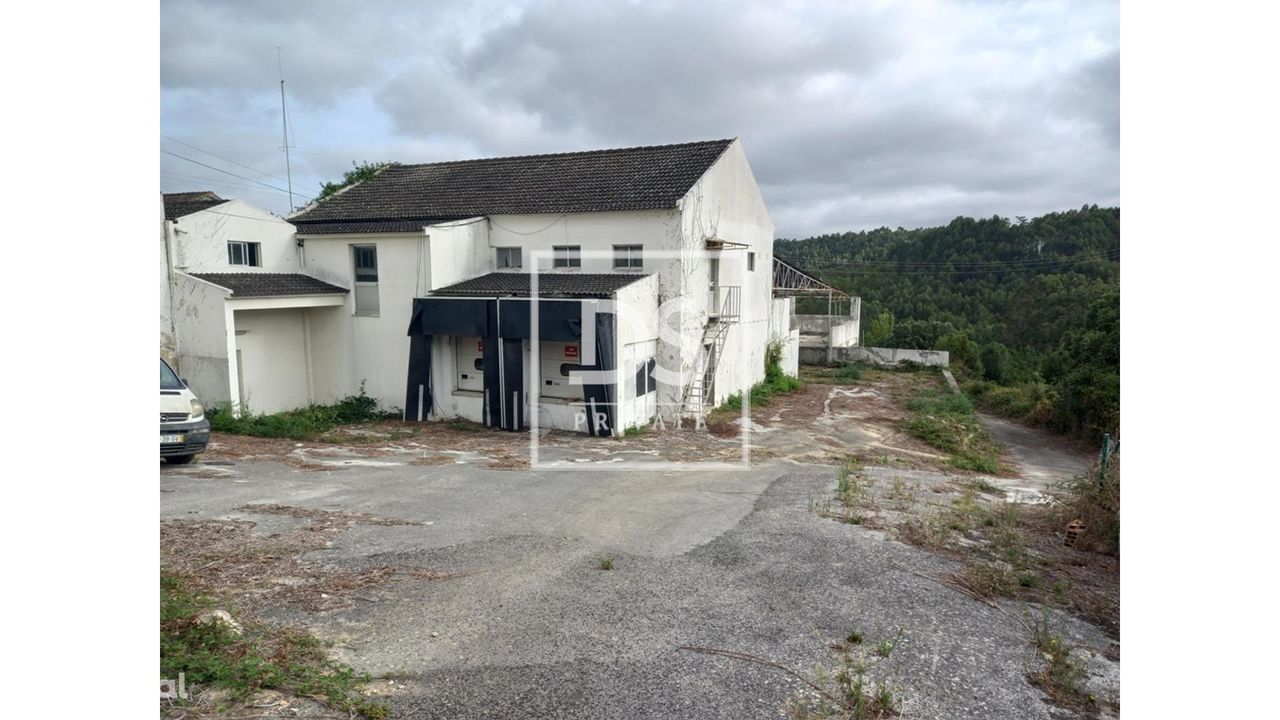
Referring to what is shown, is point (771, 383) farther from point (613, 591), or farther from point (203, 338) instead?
point (613, 591)

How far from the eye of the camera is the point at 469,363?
18.4m

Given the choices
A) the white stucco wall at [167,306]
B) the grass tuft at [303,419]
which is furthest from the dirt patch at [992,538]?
the white stucco wall at [167,306]

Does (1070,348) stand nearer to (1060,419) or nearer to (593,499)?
(1060,419)

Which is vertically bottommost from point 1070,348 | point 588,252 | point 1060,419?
point 1060,419

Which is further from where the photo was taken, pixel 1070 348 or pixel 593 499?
pixel 1070 348

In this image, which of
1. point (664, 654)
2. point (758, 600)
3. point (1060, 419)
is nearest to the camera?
point (664, 654)

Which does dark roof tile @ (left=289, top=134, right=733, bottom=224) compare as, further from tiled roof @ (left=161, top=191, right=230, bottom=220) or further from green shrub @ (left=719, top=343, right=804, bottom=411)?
green shrub @ (left=719, top=343, right=804, bottom=411)

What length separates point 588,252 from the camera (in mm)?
18875

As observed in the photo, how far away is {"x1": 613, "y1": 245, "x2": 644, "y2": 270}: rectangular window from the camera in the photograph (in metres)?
18.4

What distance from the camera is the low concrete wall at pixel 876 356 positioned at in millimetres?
36656

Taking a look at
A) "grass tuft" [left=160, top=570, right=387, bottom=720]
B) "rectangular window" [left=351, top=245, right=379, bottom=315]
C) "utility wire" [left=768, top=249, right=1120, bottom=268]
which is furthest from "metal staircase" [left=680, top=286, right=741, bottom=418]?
"utility wire" [left=768, top=249, right=1120, bottom=268]

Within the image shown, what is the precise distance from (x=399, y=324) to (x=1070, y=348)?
21.4 metres

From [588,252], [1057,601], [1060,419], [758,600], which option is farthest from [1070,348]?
[758,600]

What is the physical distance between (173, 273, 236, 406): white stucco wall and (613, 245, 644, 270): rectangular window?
30.5ft
